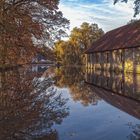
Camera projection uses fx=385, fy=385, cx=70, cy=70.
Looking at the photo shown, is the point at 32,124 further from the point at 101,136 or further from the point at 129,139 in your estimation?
the point at 129,139

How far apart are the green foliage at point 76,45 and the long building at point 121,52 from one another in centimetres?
3348

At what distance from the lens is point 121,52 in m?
45.4

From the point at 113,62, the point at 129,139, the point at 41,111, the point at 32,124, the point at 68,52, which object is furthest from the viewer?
the point at 68,52

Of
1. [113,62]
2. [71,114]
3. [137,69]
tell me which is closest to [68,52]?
[113,62]

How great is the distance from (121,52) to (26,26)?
14597 millimetres

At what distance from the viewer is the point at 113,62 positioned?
49031mm

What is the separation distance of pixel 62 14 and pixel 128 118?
28003mm

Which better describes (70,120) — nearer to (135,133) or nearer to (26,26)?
(135,133)

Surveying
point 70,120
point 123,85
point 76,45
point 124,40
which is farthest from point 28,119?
point 76,45

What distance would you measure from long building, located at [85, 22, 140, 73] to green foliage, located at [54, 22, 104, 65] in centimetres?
3348

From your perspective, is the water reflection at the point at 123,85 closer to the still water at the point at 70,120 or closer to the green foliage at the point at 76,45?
the still water at the point at 70,120

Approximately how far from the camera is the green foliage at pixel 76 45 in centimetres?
9319

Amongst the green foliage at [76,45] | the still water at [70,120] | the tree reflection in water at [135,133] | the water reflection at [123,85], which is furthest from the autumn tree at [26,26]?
the green foliage at [76,45]

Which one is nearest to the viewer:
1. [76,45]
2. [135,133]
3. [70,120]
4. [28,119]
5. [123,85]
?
[135,133]
